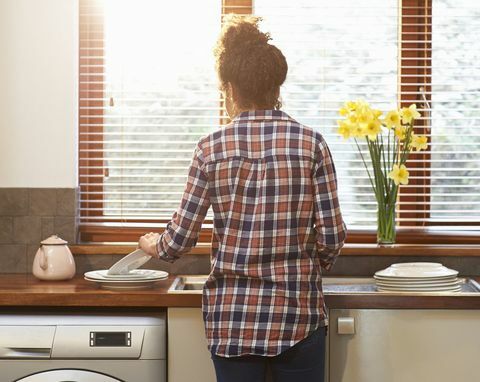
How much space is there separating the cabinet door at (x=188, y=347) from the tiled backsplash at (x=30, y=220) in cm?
76

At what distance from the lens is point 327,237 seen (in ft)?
7.61

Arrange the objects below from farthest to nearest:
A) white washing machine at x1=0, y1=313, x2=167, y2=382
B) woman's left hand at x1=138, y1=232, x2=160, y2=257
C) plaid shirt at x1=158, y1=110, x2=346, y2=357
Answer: white washing machine at x1=0, y1=313, x2=167, y2=382, woman's left hand at x1=138, y1=232, x2=160, y2=257, plaid shirt at x1=158, y1=110, x2=346, y2=357

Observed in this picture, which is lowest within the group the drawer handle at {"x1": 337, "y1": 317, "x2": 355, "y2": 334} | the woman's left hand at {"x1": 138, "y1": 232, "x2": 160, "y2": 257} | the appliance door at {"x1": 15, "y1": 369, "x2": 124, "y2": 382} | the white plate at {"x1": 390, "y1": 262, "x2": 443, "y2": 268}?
the appliance door at {"x1": 15, "y1": 369, "x2": 124, "y2": 382}

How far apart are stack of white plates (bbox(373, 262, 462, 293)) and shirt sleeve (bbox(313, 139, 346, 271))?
568 mm

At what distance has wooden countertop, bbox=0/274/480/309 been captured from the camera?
266 cm

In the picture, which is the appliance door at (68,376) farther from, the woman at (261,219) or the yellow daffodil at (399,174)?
the yellow daffodil at (399,174)

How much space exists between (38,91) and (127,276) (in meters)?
0.84

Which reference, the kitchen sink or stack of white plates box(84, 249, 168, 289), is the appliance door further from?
the kitchen sink

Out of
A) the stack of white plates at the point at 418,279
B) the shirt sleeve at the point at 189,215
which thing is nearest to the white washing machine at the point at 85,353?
the shirt sleeve at the point at 189,215

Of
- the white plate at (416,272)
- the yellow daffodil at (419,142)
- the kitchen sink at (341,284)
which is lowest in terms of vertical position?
the kitchen sink at (341,284)

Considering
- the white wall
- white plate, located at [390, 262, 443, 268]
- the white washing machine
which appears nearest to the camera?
the white washing machine

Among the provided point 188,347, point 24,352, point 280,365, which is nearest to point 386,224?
point 188,347

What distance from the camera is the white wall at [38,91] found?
10.7ft

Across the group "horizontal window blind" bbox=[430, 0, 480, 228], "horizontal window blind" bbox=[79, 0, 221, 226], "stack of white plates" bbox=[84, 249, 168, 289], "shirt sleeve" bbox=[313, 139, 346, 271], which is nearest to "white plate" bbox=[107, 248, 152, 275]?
"stack of white plates" bbox=[84, 249, 168, 289]
